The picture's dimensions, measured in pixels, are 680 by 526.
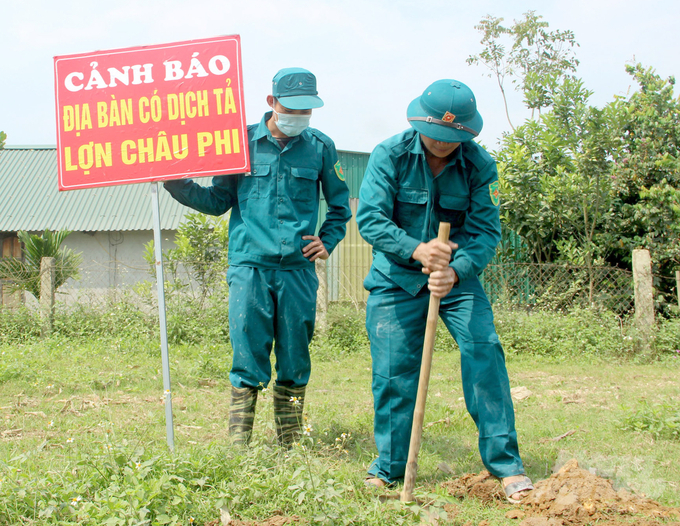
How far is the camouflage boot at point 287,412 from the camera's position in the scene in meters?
3.55

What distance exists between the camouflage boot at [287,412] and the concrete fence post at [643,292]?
546 cm

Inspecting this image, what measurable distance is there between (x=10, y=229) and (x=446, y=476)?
14545 mm

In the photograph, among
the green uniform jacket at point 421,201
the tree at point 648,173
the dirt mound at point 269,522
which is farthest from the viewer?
the tree at point 648,173

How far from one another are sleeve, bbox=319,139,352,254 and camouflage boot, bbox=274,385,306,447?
858 mm

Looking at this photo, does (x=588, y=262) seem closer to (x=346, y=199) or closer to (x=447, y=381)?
(x=447, y=381)

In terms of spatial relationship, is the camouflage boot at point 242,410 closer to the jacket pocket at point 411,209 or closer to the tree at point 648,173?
the jacket pocket at point 411,209

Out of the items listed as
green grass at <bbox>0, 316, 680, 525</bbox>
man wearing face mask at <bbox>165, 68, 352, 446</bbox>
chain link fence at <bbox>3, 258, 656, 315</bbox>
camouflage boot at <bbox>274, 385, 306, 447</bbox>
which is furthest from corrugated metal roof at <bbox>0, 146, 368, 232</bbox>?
camouflage boot at <bbox>274, 385, 306, 447</bbox>

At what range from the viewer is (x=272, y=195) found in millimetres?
3486

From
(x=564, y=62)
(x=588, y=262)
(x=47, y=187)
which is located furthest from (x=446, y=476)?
(x=564, y=62)

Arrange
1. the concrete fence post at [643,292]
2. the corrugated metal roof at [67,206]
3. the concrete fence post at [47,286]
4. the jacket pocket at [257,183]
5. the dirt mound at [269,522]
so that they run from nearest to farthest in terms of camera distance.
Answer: the dirt mound at [269,522]
the jacket pocket at [257,183]
the concrete fence post at [643,292]
the concrete fence post at [47,286]
the corrugated metal roof at [67,206]

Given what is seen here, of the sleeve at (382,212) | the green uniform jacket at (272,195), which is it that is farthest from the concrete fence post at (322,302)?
the sleeve at (382,212)

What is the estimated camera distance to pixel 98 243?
1522 cm

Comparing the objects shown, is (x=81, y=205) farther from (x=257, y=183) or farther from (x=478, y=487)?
(x=478, y=487)

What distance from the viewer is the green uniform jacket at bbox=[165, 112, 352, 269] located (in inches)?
135
